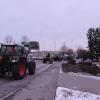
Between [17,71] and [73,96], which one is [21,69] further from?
[73,96]

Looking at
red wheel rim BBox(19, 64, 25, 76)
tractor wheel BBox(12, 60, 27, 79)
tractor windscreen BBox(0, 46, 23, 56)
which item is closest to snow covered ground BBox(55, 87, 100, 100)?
tractor wheel BBox(12, 60, 27, 79)

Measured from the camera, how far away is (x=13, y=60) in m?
22.9

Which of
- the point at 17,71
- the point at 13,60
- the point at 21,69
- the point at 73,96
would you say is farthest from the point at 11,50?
the point at 73,96

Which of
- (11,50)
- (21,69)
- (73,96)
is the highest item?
(11,50)

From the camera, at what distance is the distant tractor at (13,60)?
2243cm

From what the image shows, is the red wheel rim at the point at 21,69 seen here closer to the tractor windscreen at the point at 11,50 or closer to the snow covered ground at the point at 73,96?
the tractor windscreen at the point at 11,50

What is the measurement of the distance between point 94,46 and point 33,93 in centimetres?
10398

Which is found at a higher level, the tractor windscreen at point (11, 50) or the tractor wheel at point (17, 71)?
the tractor windscreen at point (11, 50)

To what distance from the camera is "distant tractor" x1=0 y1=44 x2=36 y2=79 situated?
2243 cm

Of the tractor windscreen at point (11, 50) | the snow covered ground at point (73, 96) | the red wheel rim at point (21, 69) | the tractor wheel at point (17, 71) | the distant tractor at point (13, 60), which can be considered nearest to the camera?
the snow covered ground at point (73, 96)

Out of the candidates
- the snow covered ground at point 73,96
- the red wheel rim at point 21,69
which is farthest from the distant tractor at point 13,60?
the snow covered ground at point 73,96

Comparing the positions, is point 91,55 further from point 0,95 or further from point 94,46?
point 0,95

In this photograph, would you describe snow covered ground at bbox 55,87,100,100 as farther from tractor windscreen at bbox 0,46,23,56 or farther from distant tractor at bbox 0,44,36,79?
tractor windscreen at bbox 0,46,23,56

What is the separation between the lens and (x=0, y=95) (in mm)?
14094
